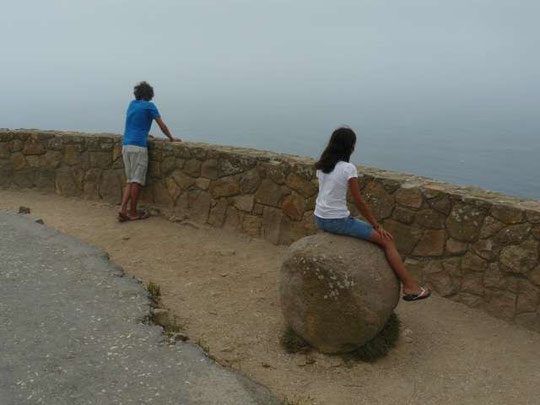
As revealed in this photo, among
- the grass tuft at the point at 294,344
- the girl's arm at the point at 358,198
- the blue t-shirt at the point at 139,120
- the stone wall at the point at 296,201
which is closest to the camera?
A: the girl's arm at the point at 358,198

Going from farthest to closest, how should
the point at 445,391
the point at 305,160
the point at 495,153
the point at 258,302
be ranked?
the point at 495,153
the point at 305,160
the point at 258,302
the point at 445,391

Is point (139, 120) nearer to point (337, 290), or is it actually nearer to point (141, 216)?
point (141, 216)

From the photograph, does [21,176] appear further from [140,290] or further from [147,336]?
[147,336]

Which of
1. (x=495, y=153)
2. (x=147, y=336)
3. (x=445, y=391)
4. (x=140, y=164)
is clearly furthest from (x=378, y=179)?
(x=495, y=153)

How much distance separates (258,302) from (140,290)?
43.7 inches

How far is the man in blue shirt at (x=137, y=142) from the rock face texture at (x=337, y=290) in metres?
3.53

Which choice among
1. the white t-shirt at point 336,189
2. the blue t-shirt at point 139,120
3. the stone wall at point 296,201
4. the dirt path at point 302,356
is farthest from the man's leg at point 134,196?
the white t-shirt at point 336,189

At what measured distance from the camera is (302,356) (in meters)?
4.43

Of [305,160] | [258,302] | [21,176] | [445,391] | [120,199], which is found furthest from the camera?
[21,176]

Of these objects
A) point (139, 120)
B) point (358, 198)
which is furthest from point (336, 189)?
point (139, 120)

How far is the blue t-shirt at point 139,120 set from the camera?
23.7 feet

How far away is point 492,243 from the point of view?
495cm

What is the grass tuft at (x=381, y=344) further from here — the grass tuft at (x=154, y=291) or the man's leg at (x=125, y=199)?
the man's leg at (x=125, y=199)

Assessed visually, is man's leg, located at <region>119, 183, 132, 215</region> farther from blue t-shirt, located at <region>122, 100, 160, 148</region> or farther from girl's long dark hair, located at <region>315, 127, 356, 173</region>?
girl's long dark hair, located at <region>315, 127, 356, 173</region>
